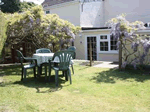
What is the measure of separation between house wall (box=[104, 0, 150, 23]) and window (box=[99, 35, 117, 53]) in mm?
5129

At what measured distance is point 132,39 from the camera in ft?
29.3

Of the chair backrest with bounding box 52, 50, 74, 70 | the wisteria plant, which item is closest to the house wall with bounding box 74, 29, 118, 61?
the wisteria plant

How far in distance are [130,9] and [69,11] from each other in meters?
6.59

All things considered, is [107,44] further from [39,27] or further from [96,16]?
[39,27]

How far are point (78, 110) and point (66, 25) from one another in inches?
297

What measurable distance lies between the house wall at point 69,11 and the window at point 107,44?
13.3 ft

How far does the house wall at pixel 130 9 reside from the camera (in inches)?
667

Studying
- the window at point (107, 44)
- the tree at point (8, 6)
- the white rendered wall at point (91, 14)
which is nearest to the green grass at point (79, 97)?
the window at point (107, 44)

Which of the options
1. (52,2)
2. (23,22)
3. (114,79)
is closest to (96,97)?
(114,79)

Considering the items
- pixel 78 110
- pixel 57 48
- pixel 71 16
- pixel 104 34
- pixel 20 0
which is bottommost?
pixel 78 110

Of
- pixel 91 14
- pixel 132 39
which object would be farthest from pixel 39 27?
pixel 91 14

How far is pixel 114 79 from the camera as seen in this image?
286 inches

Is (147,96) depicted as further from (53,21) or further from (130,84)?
(53,21)

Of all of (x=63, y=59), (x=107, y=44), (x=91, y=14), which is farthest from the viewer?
(x=91, y=14)
